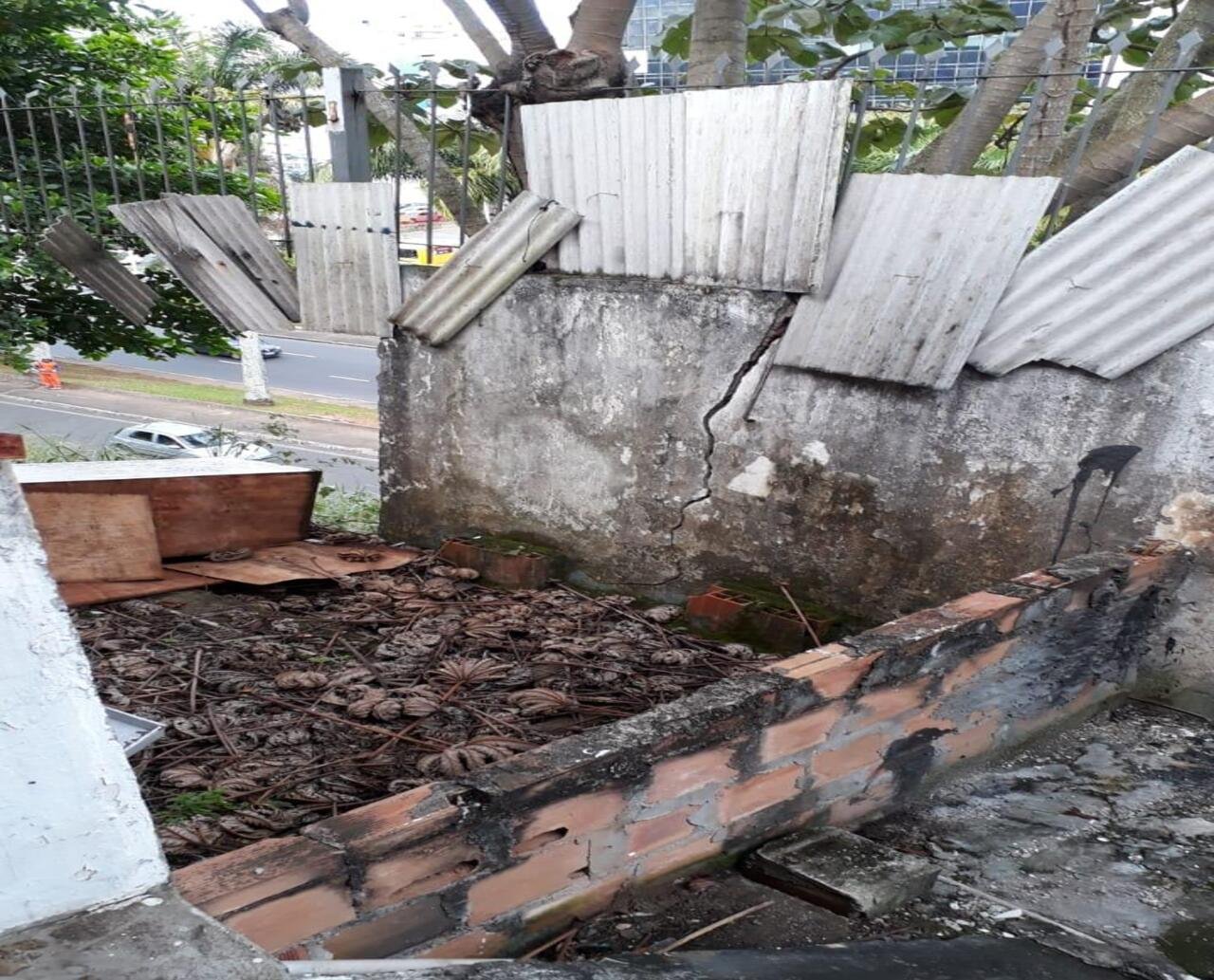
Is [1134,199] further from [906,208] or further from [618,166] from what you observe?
[618,166]

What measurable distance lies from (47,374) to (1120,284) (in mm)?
25329

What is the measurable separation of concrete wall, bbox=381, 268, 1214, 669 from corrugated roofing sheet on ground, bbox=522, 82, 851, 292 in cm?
15

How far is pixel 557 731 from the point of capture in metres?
3.50

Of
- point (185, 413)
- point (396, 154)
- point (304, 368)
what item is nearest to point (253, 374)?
point (185, 413)

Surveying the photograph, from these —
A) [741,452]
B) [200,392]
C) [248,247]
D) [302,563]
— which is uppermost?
[248,247]

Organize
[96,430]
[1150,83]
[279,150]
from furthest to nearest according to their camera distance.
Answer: [96,430] → [1150,83] → [279,150]

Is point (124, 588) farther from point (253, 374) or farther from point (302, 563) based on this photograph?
point (253, 374)

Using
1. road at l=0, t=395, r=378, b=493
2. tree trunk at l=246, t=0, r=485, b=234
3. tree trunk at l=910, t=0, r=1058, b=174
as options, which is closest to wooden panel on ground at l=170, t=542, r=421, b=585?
tree trunk at l=246, t=0, r=485, b=234

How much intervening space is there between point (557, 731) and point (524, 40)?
3696mm

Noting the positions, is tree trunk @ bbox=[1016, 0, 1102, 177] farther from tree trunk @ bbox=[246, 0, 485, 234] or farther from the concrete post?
the concrete post

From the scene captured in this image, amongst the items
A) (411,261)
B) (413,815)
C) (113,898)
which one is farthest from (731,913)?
(411,261)

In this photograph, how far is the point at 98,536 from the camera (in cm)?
469

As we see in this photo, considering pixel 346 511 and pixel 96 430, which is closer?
pixel 346 511

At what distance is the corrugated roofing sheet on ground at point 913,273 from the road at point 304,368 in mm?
21761
